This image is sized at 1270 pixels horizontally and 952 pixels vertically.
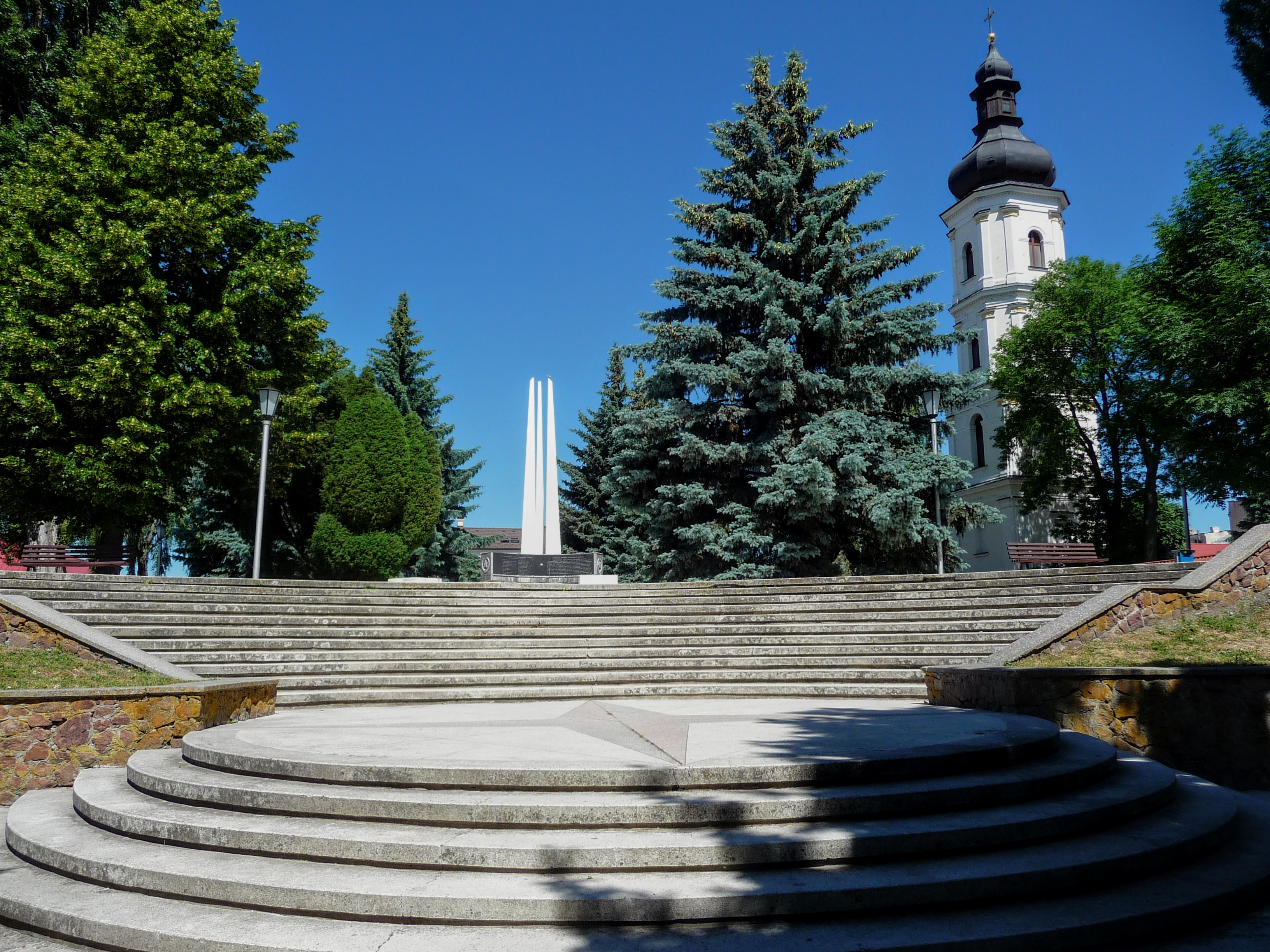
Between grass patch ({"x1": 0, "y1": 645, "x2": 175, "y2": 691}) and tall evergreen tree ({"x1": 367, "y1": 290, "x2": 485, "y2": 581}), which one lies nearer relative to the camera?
grass patch ({"x1": 0, "y1": 645, "x2": 175, "y2": 691})

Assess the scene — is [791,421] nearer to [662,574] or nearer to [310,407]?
[662,574]

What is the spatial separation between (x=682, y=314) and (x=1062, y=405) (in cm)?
1996

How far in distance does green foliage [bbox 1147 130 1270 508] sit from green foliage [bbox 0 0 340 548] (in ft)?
73.7

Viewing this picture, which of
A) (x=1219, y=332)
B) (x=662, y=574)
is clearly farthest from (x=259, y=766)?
(x=1219, y=332)

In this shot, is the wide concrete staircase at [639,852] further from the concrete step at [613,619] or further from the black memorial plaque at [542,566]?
the black memorial plaque at [542,566]

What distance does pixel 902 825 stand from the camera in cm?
399

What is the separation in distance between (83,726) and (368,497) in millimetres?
14779

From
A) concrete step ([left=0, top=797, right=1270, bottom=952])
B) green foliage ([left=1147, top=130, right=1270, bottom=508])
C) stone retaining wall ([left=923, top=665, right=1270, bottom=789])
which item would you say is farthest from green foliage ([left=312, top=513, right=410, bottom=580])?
green foliage ([left=1147, top=130, right=1270, bottom=508])

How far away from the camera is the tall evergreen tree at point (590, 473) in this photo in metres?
34.8

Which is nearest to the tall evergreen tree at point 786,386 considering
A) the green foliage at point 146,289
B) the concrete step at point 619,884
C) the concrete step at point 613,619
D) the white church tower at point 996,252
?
the concrete step at point 613,619

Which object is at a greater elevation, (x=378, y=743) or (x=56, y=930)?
(x=378, y=743)

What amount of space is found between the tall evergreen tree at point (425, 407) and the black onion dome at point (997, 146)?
1171 inches

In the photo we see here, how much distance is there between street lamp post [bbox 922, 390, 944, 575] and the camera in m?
16.9

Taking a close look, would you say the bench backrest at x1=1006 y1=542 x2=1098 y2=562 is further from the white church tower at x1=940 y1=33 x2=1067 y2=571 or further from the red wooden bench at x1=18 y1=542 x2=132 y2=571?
the red wooden bench at x1=18 y1=542 x2=132 y2=571
